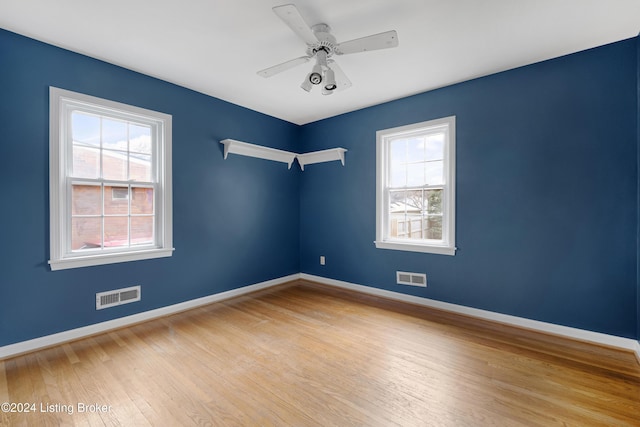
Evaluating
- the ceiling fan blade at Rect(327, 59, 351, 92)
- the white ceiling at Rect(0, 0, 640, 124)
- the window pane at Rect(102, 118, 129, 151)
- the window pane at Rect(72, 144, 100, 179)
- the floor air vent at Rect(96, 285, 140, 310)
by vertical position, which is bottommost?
the floor air vent at Rect(96, 285, 140, 310)

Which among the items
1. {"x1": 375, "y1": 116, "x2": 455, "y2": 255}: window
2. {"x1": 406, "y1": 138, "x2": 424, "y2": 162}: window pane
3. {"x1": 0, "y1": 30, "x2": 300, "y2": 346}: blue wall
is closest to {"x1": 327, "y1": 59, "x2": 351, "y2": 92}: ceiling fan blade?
{"x1": 375, "y1": 116, "x2": 455, "y2": 255}: window

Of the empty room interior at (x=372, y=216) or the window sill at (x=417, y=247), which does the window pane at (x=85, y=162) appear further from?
the window sill at (x=417, y=247)

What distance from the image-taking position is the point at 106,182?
2.88 metres

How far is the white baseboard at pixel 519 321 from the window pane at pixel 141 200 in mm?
2896

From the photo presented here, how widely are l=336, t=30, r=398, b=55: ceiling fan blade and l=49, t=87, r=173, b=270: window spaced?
89.1 inches

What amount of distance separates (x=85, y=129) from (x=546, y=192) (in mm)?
4613

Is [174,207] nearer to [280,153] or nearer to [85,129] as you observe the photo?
[85,129]

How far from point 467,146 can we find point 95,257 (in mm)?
4109

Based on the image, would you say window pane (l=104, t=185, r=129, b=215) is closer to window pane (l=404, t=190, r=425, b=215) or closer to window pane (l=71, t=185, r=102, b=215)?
window pane (l=71, t=185, r=102, b=215)

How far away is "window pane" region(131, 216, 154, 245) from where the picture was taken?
312 cm

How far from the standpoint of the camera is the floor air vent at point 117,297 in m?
2.78

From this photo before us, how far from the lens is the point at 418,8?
2082mm

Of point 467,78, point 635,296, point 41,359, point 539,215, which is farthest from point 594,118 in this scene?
point 41,359

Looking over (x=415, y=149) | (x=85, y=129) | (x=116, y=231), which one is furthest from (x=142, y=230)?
(x=415, y=149)
